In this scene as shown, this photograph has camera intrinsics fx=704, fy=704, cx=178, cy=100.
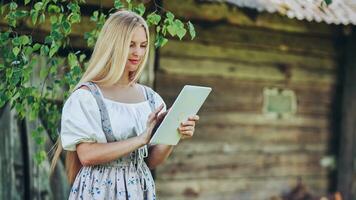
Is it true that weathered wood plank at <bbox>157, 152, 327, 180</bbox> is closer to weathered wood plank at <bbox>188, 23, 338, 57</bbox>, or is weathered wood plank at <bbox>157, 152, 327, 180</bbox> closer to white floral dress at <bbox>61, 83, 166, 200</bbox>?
weathered wood plank at <bbox>188, 23, 338, 57</bbox>

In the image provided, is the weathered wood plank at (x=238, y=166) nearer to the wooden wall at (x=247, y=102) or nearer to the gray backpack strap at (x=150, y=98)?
the wooden wall at (x=247, y=102)

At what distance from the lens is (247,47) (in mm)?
6914

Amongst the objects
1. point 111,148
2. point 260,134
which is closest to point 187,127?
point 111,148

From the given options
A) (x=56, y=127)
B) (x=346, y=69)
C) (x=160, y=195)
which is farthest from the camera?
(x=346, y=69)

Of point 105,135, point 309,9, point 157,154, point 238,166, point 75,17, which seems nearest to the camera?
point 105,135

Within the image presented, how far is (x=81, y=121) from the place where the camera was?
3.25 metres

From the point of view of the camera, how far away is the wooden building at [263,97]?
6387 mm

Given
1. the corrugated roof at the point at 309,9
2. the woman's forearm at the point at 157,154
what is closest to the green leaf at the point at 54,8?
the woman's forearm at the point at 157,154

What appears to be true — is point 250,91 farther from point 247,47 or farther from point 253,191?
point 253,191

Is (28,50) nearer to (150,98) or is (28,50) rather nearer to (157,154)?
(150,98)

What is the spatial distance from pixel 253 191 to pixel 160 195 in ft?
3.80

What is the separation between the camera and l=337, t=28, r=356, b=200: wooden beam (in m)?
7.46

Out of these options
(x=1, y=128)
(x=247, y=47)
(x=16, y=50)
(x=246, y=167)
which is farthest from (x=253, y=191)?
(x=16, y=50)

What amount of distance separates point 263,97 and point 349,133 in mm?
1083
